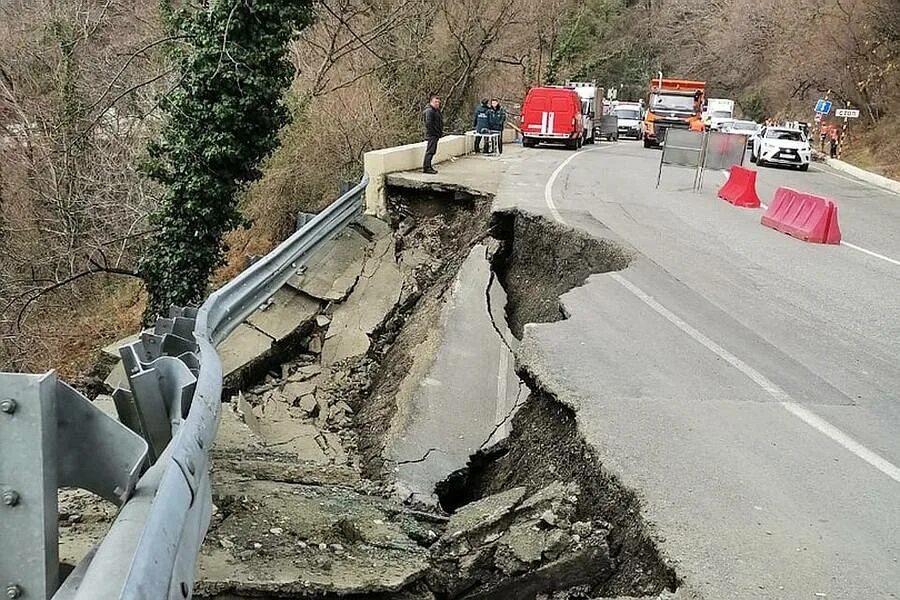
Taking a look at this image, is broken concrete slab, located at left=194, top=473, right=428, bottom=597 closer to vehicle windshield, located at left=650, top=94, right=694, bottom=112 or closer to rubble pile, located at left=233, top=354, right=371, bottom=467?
rubble pile, located at left=233, top=354, right=371, bottom=467

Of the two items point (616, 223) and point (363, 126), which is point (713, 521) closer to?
point (616, 223)

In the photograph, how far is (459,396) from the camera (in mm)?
7684

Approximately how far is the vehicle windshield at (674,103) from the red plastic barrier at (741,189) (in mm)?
21688

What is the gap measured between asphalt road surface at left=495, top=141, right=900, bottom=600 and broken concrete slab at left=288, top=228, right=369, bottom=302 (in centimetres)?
279

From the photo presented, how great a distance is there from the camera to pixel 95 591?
2.13 m

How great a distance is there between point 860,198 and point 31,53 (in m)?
22.4

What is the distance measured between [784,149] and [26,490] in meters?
30.9

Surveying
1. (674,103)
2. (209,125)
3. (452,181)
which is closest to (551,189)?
(452,181)

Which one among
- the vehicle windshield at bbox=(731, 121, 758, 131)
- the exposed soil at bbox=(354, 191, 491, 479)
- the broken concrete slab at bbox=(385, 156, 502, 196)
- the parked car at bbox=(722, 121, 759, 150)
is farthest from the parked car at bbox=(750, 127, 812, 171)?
the exposed soil at bbox=(354, 191, 491, 479)

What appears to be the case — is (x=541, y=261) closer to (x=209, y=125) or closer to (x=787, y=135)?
(x=209, y=125)

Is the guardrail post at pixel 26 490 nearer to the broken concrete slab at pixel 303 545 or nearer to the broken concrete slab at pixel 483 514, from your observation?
the broken concrete slab at pixel 303 545

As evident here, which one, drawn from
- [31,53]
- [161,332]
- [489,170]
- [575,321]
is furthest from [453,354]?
[31,53]

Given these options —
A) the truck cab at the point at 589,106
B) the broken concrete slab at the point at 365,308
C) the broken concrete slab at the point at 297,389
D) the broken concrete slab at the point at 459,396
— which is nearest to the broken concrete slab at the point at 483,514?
the broken concrete slab at the point at 459,396

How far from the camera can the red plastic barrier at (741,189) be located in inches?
696
